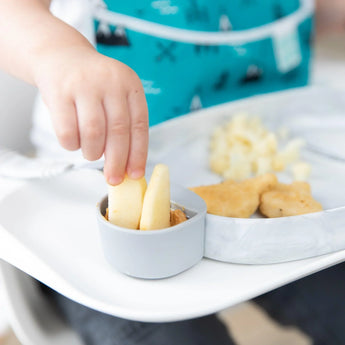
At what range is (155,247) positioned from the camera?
34 centimetres

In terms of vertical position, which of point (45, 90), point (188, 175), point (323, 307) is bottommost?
point (323, 307)

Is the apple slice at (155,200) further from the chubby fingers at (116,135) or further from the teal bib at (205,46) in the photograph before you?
the teal bib at (205,46)

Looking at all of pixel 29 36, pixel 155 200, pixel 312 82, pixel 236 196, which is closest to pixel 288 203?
pixel 236 196

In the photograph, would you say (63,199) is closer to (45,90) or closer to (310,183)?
(45,90)

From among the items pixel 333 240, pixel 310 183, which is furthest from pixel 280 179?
pixel 333 240

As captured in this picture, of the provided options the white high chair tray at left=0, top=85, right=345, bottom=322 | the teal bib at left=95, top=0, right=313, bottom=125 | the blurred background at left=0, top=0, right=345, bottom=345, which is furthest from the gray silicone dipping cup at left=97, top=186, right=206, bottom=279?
the teal bib at left=95, top=0, right=313, bottom=125

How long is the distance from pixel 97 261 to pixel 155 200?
9 cm

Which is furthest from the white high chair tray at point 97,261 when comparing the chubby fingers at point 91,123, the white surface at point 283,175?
the chubby fingers at point 91,123

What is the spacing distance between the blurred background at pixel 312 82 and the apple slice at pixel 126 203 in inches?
7.3

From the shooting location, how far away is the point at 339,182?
505 millimetres

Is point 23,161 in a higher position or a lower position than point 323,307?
higher

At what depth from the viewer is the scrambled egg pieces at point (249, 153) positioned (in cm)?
53

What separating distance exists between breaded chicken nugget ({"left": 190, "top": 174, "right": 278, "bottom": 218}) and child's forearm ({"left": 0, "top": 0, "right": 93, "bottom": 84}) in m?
0.19

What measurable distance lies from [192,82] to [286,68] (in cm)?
25
